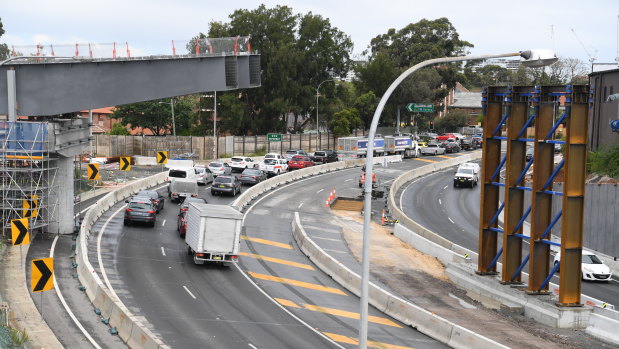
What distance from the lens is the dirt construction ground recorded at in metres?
26.9

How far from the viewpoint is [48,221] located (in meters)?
39.1

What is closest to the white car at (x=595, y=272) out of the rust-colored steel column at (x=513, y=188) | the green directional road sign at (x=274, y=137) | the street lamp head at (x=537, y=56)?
the rust-colored steel column at (x=513, y=188)

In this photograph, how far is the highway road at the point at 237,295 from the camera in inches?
998

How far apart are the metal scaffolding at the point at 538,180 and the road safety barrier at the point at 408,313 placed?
5.77 meters

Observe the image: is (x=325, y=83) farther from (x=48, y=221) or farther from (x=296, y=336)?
(x=296, y=336)

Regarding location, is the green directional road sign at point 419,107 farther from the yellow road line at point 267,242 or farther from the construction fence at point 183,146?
the yellow road line at point 267,242

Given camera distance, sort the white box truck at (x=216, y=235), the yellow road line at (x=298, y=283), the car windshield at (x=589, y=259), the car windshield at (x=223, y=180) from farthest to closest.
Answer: the car windshield at (x=223, y=180)
the car windshield at (x=589, y=259)
the white box truck at (x=216, y=235)
the yellow road line at (x=298, y=283)

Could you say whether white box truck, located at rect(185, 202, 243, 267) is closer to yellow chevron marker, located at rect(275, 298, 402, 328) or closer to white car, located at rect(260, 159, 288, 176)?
yellow chevron marker, located at rect(275, 298, 402, 328)

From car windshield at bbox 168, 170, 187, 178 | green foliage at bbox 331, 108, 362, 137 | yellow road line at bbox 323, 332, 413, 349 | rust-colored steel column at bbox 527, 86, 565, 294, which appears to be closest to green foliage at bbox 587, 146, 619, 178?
rust-colored steel column at bbox 527, 86, 565, 294

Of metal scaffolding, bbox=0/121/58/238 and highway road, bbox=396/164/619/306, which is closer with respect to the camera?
metal scaffolding, bbox=0/121/58/238

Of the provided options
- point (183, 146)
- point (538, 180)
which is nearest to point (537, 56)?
point (538, 180)

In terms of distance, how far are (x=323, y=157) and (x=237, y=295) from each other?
2067 inches

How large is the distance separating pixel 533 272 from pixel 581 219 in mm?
3061

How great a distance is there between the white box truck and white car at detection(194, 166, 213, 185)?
27949 mm
